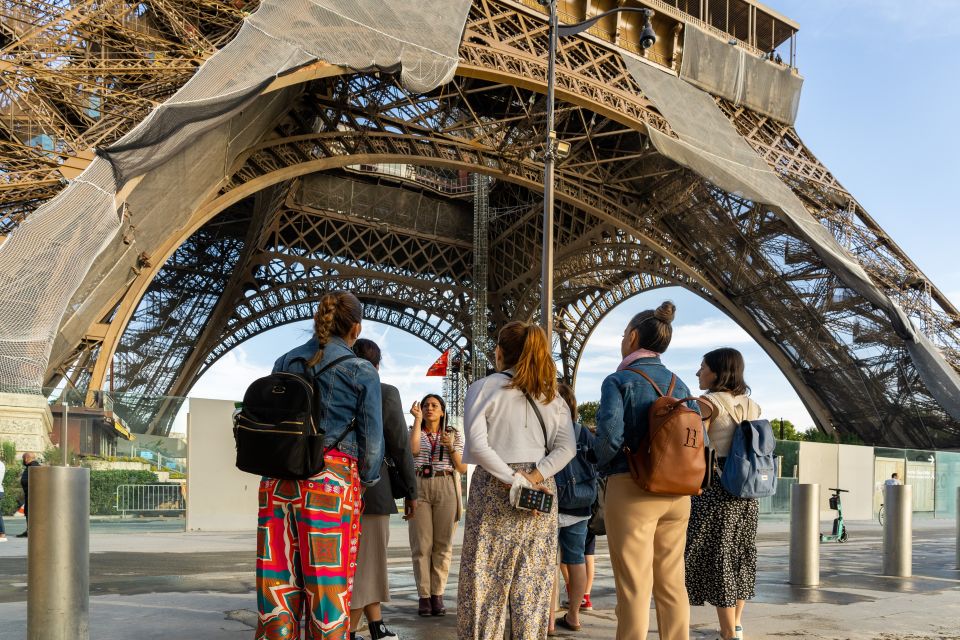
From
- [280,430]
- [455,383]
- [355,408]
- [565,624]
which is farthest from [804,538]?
[455,383]

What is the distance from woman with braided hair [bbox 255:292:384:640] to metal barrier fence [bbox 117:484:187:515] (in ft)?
32.7

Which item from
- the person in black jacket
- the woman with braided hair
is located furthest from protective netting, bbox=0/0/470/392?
the woman with braided hair

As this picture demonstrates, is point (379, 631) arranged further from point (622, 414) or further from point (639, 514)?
point (622, 414)

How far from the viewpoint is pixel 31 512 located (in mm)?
4273

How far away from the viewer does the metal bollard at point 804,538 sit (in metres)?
8.24

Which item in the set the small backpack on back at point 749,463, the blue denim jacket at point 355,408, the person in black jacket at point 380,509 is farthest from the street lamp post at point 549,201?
the blue denim jacket at point 355,408

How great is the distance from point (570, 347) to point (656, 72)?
18.9 meters

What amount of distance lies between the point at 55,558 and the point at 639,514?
2.80 m

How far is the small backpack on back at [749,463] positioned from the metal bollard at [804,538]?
12.1 ft

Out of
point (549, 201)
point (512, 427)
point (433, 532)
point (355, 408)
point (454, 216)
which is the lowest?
point (433, 532)

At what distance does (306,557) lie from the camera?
12.0ft

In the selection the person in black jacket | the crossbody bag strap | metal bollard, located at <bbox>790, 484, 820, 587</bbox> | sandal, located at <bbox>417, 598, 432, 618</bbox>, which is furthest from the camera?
metal bollard, located at <bbox>790, 484, 820, 587</bbox>

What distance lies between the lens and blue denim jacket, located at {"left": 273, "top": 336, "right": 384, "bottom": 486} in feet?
12.7

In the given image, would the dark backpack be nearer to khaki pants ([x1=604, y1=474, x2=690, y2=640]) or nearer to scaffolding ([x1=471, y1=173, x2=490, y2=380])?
khaki pants ([x1=604, y1=474, x2=690, y2=640])
